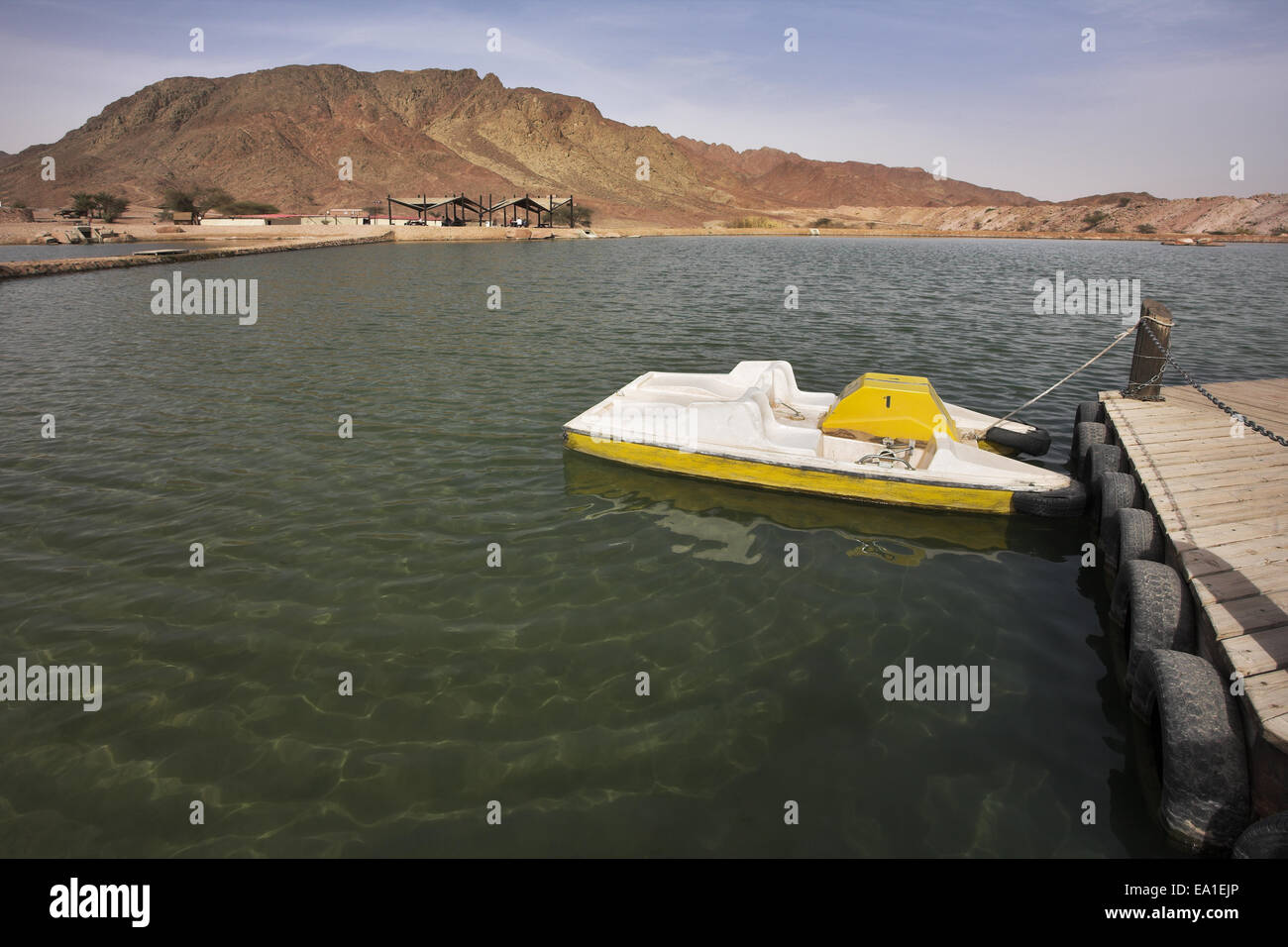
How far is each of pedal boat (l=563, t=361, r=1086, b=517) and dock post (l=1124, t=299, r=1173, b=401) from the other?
5.86ft

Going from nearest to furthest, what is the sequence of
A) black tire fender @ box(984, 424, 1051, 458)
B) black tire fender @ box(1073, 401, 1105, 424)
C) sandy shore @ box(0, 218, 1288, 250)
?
black tire fender @ box(984, 424, 1051, 458) < black tire fender @ box(1073, 401, 1105, 424) < sandy shore @ box(0, 218, 1288, 250)

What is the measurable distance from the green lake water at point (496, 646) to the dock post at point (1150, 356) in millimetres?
1724

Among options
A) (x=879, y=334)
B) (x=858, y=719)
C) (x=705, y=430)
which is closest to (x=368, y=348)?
(x=705, y=430)

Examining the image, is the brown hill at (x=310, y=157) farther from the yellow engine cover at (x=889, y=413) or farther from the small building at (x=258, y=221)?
the yellow engine cover at (x=889, y=413)

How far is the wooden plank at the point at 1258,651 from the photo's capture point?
4898mm

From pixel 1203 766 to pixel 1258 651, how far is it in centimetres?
112

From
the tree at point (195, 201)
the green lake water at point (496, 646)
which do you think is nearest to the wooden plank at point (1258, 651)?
the green lake water at point (496, 646)

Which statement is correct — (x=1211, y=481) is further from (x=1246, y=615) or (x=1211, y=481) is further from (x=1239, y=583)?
(x=1246, y=615)

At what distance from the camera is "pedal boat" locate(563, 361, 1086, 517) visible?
9695 millimetres

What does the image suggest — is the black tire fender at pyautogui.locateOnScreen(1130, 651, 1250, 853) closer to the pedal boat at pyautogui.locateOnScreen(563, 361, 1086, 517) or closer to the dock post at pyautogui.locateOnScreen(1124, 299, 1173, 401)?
the pedal boat at pyautogui.locateOnScreen(563, 361, 1086, 517)

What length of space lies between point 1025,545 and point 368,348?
61.5ft

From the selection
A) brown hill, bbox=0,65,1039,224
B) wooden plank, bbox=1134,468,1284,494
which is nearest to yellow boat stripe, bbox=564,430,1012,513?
wooden plank, bbox=1134,468,1284,494

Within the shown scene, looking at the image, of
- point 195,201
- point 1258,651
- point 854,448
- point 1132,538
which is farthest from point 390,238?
point 1258,651
